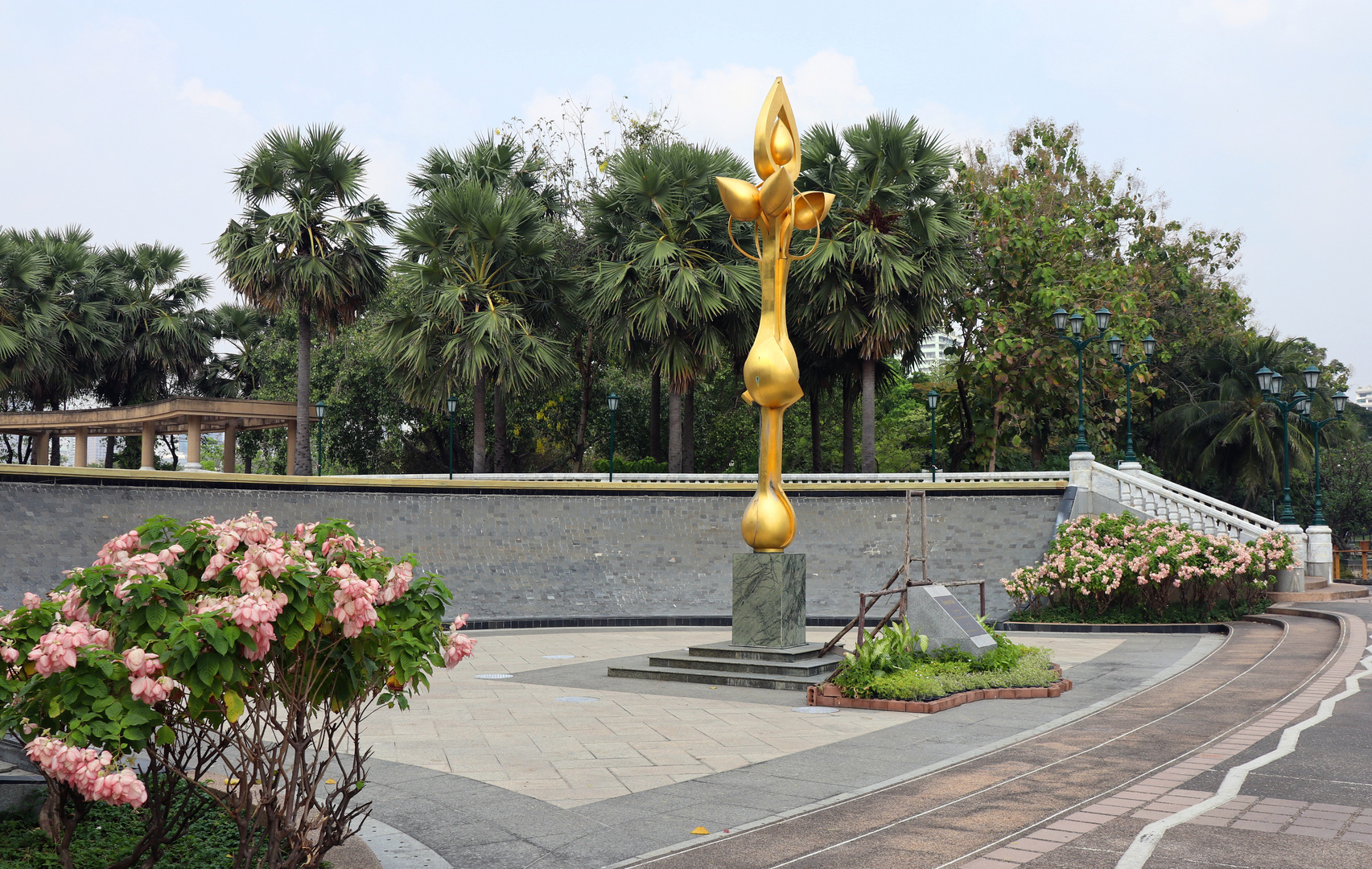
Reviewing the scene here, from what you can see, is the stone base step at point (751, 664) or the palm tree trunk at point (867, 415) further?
the palm tree trunk at point (867, 415)

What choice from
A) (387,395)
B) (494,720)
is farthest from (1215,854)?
(387,395)

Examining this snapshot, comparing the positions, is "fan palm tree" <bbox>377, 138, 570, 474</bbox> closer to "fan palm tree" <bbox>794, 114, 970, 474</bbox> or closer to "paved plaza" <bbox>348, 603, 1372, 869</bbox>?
"fan palm tree" <bbox>794, 114, 970, 474</bbox>

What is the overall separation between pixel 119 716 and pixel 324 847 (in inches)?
46.1

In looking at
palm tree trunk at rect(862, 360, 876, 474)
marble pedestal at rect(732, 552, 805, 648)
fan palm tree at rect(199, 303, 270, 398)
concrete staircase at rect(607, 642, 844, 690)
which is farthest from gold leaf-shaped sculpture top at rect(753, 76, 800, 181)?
fan palm tree at rect(199, 303, 270, 398)

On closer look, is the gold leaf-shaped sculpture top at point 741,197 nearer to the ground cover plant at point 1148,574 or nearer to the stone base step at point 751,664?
the stone base step at point 751,664

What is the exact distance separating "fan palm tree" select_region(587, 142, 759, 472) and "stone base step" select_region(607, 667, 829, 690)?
1157 cm

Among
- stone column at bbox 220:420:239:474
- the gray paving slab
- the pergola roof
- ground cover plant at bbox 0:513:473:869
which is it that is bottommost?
the gray paving slab

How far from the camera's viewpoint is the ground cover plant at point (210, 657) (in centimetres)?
363

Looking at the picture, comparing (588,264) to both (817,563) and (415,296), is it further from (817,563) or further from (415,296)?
(817,563)

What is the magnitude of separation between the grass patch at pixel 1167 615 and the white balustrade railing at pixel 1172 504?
2.08 meters

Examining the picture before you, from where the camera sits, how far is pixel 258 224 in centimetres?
2433

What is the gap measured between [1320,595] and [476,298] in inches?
743

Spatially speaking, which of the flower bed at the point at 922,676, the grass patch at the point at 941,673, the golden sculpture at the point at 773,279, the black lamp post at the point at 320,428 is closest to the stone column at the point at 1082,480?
the grass patch at the point at 941,673

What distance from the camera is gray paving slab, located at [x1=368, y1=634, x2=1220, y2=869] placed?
5.59 meters
